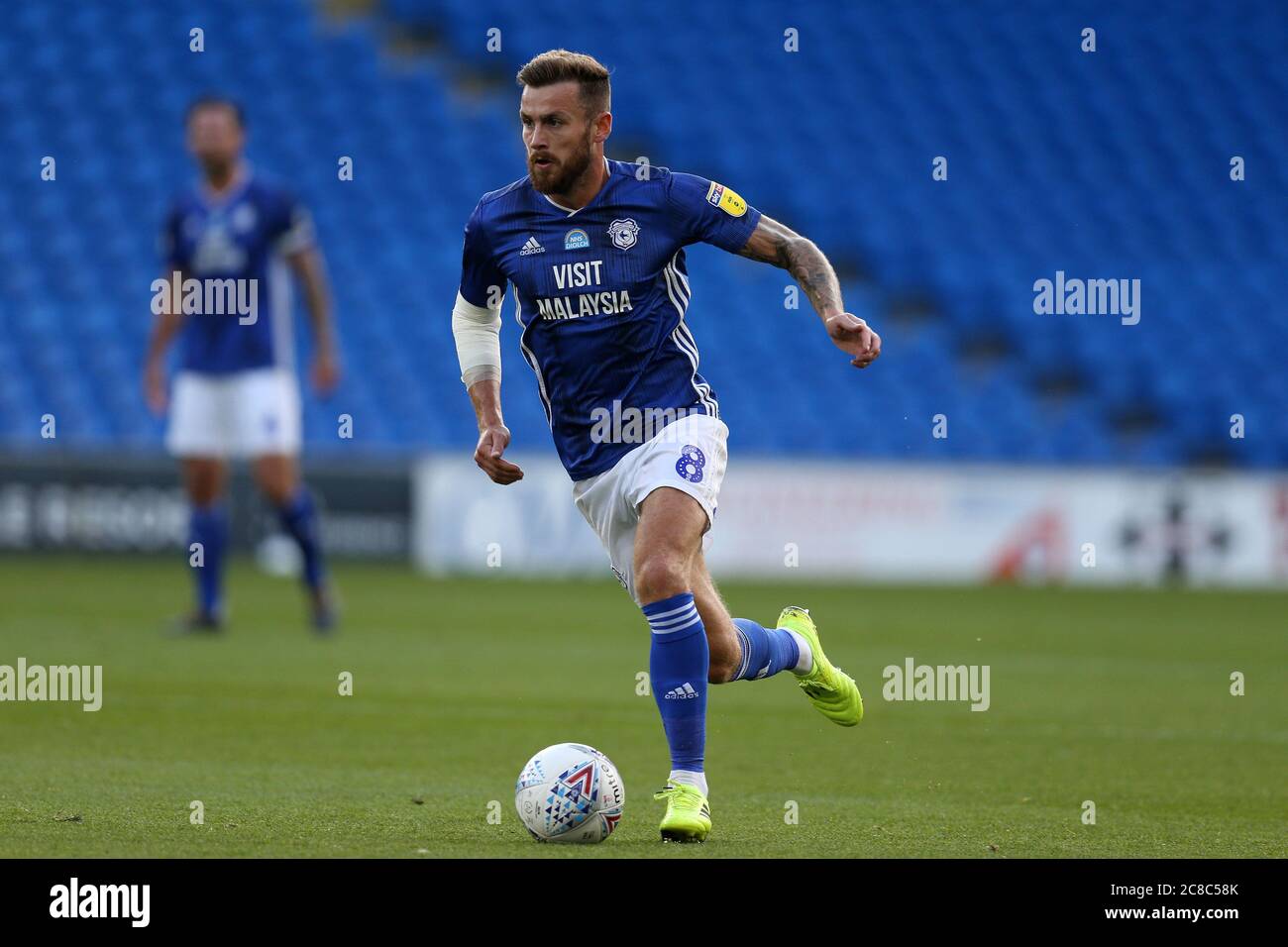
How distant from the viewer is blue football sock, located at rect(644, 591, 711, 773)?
530 cm

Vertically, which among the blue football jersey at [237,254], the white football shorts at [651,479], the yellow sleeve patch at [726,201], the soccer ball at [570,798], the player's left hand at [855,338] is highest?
the blue football jersey at [237,254]

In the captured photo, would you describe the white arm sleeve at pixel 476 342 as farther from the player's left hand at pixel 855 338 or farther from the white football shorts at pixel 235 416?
the white football shorts at pixel 235 416

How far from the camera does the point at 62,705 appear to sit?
8.05m

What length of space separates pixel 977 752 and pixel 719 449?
2.23 metres

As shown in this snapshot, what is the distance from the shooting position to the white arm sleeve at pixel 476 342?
5.97 m

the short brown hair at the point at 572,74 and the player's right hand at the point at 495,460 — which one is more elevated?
the short brown hair at the point at 572,74

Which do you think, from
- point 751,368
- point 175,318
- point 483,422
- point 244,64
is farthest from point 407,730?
point 244,64

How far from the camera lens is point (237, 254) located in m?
11.1

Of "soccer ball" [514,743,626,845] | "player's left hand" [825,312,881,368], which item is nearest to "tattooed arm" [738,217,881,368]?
"player's left hand" [825,312,881,368]

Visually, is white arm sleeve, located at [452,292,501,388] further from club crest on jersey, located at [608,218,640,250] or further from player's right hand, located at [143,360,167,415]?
player's right hand, located at [143,360,167,415]
